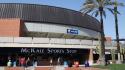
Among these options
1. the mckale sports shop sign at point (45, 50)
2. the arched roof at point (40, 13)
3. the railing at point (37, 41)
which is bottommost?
the mckale sports shop sign at point (45, 50)

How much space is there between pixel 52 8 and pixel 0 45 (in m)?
18.9

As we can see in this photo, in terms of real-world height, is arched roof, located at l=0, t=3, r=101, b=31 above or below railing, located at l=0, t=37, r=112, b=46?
above

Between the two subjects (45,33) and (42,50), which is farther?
(45,33)

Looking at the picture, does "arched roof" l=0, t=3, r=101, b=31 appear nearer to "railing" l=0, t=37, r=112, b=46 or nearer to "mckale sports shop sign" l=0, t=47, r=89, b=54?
"railing" l=0, t=37, r=112, b=46

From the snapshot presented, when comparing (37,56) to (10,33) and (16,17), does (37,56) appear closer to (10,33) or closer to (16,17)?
(10,33)

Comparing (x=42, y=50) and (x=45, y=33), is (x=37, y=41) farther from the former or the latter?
(x=45, y=33)

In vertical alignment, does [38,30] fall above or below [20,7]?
below

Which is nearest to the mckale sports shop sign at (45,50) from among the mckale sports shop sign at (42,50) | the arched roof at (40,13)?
the mckale sports shop sign at (42,50)

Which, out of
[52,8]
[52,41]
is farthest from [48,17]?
[52,41]

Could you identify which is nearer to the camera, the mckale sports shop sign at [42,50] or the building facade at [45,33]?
the mckale sports shop sign at [42,50]

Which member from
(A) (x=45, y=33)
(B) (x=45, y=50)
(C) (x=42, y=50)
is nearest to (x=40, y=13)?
(A) (x=45, y=33)

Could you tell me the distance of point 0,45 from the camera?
46125 mm

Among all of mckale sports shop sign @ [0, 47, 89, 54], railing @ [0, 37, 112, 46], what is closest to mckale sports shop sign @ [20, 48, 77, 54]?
mckale sports shop sign @ [0, 47, 89, 54]

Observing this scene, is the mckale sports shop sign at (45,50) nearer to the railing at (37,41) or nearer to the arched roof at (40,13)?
the railing at (37,41)
